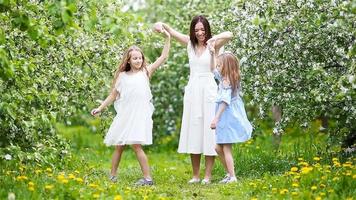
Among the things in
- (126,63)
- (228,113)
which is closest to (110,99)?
(126,63)

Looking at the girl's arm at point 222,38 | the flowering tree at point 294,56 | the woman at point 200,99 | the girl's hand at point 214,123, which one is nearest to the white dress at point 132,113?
the woman at point 200,99

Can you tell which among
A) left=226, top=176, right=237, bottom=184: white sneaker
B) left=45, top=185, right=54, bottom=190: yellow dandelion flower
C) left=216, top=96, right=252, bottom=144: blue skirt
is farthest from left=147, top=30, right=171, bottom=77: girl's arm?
left=45, top=185, right=54, bottom=190: yellow dandelion flower

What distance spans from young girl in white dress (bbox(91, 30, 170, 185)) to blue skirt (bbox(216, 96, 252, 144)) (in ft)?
2.93

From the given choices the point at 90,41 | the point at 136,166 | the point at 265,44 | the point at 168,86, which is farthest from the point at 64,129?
the point at 265,44

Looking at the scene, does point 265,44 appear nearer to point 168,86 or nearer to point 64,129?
point 168,86

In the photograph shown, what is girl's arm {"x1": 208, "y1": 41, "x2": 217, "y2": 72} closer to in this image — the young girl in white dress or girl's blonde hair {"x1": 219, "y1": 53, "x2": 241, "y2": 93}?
girl's blonde hair {"x1": 219, "y1": 53, "x2": 241, "y2": 93}

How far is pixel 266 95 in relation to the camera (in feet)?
29.7

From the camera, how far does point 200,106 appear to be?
919 cm

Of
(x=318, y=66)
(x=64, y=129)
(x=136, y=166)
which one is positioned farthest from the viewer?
(x=64, y=129)

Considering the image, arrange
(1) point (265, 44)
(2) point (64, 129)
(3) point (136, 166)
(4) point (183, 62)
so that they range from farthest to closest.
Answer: (2) point (64, 129), (4) point (183, 62), (3) point (136, 166), (1) point (265, 44)

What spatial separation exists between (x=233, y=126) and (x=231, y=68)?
2.21 feet

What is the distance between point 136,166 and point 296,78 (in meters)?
3.85

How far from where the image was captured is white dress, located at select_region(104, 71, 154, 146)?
29.9 feet

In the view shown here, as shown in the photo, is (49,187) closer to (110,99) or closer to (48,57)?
(110,99)
